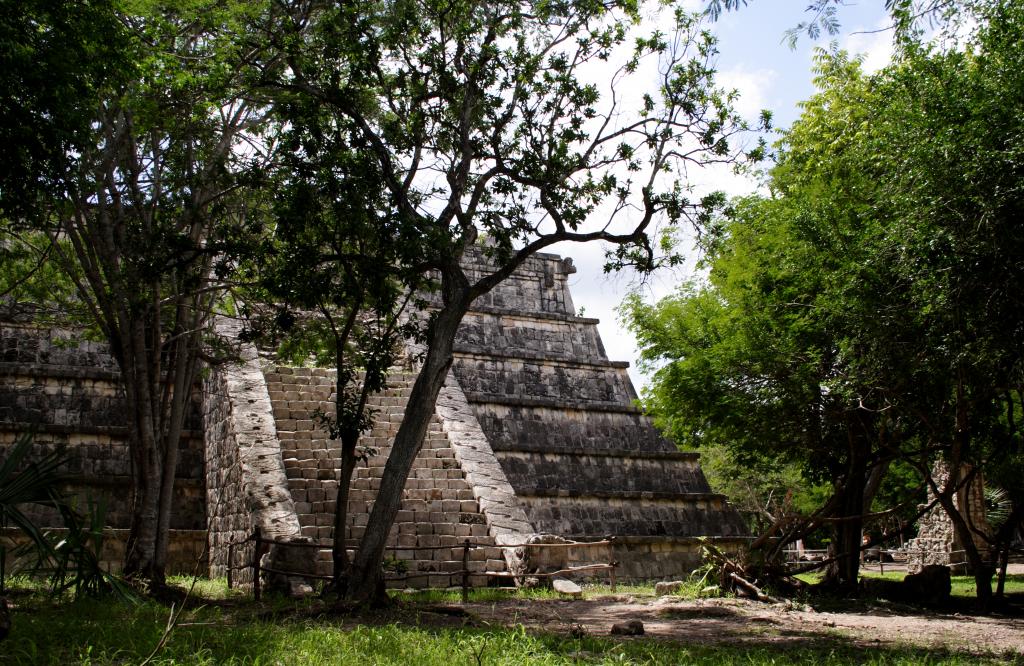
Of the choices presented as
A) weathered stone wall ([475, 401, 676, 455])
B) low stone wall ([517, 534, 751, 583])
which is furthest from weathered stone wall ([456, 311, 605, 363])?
low stone wall ([517, 534, 751, 583])

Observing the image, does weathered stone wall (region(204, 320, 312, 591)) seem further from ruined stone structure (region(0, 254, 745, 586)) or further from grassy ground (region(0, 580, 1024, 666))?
grassy ground (region(0, 580, 1024, 666))

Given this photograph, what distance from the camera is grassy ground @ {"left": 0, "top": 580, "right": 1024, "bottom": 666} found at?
504cm

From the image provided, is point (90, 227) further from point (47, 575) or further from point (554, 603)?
point (554, 603)

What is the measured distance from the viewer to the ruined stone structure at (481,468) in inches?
394

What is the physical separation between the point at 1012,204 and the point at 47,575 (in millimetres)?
8801

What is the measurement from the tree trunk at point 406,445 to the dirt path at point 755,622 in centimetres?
95

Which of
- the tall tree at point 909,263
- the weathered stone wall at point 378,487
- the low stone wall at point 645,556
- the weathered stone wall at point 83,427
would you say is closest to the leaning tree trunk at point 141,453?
the weathered stone wall at point 378,487

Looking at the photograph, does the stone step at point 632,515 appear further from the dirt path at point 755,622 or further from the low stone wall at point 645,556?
the dirt path at point 755,622

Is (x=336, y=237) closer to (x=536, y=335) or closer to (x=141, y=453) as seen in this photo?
(x=141, y=453)

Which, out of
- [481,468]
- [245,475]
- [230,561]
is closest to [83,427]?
[245,475]

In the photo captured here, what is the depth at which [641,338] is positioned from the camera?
12.0 metres

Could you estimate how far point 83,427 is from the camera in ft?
36.5

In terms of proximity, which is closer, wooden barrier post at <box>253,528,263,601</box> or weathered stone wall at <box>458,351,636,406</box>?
wooden barrier post at <box>253,528,263,601</box>

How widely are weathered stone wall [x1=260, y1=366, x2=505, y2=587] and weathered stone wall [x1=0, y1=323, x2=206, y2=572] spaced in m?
1.43
